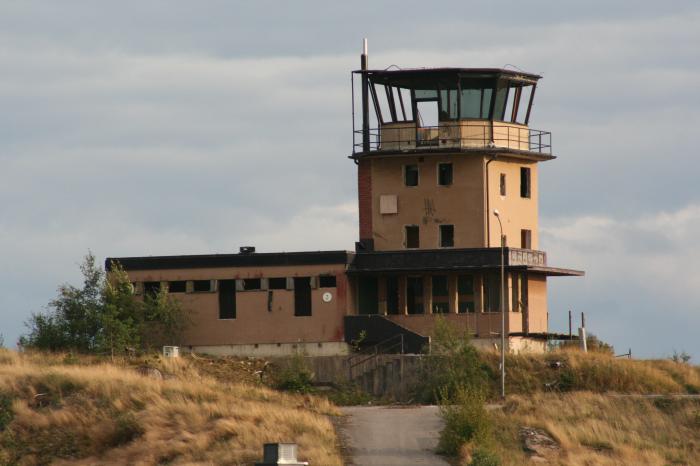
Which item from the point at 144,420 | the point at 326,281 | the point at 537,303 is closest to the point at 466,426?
the point at 144,420

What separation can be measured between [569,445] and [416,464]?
5.74 m

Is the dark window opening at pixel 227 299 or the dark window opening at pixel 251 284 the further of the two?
the dark window opening at pixel 227 299

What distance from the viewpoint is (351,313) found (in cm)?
7456

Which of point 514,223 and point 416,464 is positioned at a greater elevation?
point 514,223

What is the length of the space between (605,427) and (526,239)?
75.9 feet

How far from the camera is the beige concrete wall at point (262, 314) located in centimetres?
7412

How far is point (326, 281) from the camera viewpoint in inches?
2938

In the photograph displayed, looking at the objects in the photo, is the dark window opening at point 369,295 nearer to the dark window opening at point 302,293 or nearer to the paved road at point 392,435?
the dark window opening at point 302,293

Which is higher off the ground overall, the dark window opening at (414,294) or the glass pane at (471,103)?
the glass pane at (471,103)

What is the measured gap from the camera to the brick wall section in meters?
78.0

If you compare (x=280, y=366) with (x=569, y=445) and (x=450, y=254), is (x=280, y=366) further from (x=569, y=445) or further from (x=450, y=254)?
(x=569, y=445)

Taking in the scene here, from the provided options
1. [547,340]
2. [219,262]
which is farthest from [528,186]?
[219,262]

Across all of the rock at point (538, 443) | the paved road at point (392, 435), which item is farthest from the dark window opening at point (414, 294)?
the rock at point (538, 443)

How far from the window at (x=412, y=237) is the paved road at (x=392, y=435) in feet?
54.0
